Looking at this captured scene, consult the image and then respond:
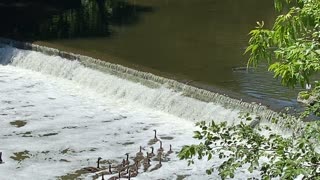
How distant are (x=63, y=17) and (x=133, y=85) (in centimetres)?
843

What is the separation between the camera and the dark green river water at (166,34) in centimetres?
1216

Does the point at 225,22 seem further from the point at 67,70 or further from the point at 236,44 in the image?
the point at 67,70

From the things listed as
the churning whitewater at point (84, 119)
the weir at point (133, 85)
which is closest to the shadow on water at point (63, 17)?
the weir at point (133, 85)

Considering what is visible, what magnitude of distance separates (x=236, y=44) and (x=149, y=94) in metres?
4.34

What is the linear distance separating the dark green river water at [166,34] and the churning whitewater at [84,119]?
66 cm

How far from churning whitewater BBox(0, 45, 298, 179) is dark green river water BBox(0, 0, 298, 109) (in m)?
0.66

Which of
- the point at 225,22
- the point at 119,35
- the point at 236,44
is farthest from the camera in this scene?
the point at 225,22

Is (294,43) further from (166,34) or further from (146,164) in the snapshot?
(166,34)

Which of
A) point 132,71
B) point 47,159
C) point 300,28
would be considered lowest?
point 47,159

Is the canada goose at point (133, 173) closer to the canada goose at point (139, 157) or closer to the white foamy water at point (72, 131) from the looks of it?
the white foamy water at point (72, 131)

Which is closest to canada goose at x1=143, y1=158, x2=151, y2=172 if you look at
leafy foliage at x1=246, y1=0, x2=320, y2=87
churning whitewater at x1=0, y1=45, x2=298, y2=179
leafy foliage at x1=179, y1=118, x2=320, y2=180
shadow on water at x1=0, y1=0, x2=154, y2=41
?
churning whitewater at x1=0, y1=45, x2=298, y2=179

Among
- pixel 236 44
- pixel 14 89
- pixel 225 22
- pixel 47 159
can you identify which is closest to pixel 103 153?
pixel 47 159

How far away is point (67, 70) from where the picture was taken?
1382cm

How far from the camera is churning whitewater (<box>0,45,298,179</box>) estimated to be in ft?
28.4
